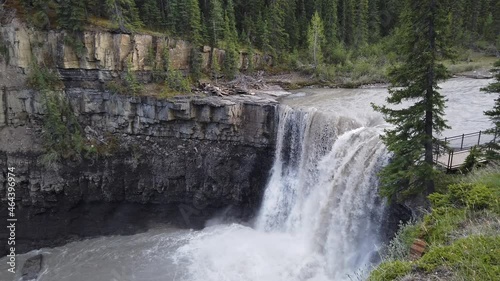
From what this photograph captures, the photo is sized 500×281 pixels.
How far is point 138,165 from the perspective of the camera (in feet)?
91.4

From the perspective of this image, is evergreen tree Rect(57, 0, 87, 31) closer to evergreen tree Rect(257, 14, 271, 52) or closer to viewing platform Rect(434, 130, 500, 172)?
evergreen tree Rect(257, 14, 271, 52)

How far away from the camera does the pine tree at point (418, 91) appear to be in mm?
13555

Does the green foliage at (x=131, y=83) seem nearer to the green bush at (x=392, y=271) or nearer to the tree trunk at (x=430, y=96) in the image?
the tree trunk at (x=430, y=96)

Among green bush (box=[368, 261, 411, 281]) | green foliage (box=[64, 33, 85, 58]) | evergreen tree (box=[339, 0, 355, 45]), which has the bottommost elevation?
green bush (box=[368, 261, 411, 281])

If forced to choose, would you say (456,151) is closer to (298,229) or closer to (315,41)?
(298,229)

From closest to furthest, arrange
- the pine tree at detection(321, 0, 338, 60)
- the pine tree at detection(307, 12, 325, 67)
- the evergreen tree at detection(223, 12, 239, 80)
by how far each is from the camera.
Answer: the evergreen tree at detection(223, 12, 239, 80)
the pine tree at detection(307, 12, 325, 67)
the pine tree at detection(321, 0, 338, 60)

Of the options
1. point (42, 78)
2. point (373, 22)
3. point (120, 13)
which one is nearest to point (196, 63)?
point (120, 13)

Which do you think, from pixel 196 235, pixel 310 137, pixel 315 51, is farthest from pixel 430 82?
pixel 315 51

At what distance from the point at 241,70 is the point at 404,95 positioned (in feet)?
83.6

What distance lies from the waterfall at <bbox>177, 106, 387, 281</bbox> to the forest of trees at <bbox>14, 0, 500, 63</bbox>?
1388cm

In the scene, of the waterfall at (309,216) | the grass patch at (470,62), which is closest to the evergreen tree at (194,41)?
the waterfall at (309,216)

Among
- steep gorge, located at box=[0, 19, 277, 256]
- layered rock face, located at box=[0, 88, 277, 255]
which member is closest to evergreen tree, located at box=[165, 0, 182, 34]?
steep gorge, located at box=[0, 19, 277, 256]

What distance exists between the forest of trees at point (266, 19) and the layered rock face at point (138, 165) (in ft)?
22.4

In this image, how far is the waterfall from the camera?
770 inches
